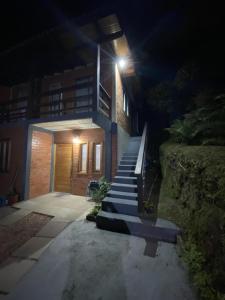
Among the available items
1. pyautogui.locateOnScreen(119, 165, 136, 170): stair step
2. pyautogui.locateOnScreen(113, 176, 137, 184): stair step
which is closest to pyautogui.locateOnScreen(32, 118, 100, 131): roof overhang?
pyautogui.locateOnScreen(119, 165, 136, 170): stair step

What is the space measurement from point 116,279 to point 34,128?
22.6 feet

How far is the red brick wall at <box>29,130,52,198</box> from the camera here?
24.4 feet

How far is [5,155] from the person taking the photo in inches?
313

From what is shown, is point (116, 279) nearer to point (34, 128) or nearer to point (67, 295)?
point (67, 295)

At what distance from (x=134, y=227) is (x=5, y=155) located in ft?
23.8

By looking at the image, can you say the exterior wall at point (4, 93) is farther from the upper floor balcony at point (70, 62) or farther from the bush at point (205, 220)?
the bush at point (205, 220)

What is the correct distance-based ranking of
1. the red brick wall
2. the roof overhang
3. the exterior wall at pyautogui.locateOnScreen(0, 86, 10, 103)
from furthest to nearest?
1. the exterior wall at pyautogui.locateOnScreen(0, 86, 10, 103)
2. the red brick wall
3. the roof overhang

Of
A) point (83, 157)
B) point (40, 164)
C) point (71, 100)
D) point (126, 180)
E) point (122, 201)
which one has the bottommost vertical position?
point (122, 201)

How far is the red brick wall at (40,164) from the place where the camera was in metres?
7.45

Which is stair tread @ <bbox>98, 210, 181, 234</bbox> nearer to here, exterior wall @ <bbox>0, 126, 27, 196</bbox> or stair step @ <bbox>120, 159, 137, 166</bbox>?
stair step @ <bbox>120, 159, 137, 166</bbox>

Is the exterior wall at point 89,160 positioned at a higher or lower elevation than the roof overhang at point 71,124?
lower

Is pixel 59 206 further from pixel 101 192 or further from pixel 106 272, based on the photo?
pixel 106 272

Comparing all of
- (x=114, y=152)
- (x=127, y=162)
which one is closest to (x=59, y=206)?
(x=114, y=152)

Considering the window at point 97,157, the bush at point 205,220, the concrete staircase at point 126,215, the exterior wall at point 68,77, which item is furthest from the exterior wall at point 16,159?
the bush at point 205,220
